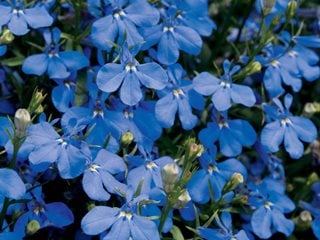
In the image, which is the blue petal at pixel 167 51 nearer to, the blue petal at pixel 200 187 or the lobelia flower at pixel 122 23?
the lobelia flower at pixel 122 23

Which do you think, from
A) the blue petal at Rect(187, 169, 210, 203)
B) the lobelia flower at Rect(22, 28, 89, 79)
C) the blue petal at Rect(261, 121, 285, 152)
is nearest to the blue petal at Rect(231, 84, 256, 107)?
the blue petal at Rect(261, 121, 285, 152)

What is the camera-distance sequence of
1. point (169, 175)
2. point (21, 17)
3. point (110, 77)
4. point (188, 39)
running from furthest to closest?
1. point (188, 39)
2. point (21, 17)
3. point (110, 77)
4. point (169, 175)

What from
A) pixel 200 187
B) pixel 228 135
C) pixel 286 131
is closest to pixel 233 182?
pixel 200 187

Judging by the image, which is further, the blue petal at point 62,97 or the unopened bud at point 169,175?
the blue petal at point 62,97

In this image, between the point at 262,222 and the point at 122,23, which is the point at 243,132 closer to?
the point at 262,222

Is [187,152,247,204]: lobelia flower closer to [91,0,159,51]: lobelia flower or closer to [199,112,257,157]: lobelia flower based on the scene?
[199,112,257,157]: lobelia flower

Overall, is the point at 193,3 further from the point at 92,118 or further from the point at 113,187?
the point at 113,187

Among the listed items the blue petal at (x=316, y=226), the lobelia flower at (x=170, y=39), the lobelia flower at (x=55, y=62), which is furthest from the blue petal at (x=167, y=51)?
the blue petal at (x=316, y=226)

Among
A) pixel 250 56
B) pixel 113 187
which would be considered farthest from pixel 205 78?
pixel 113 187
